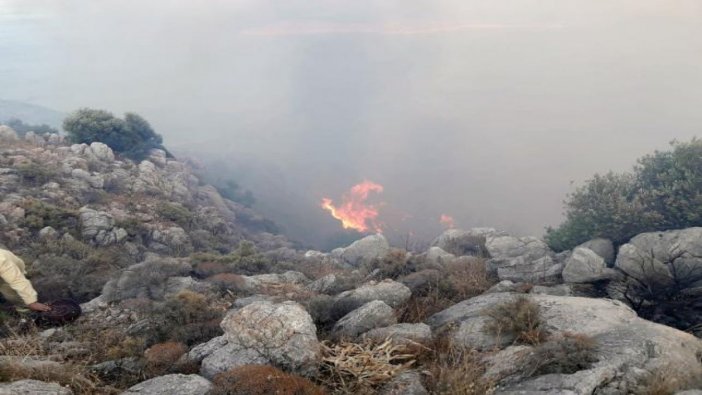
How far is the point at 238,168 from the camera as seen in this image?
3922 inches

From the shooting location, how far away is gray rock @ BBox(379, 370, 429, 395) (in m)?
5.90

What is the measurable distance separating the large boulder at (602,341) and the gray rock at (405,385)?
1.07 metres

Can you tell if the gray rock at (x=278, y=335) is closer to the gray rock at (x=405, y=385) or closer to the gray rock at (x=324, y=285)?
the gray rock at (x=405, y=385)

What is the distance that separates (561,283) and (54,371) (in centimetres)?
1063

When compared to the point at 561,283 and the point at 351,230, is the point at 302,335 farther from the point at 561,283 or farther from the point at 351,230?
the point at 351,230

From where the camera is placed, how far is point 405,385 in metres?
6.04

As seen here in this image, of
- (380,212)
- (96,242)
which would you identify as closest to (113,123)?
(96,242)

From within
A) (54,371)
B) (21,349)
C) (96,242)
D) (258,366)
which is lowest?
(96,242)

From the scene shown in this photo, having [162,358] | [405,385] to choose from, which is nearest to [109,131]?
[162,358]

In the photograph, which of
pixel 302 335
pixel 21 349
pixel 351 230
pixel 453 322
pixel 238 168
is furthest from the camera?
pixel 238 168

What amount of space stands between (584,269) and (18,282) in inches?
480

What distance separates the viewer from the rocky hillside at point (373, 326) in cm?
590

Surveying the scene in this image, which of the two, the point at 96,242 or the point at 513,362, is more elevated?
the point at 513,362

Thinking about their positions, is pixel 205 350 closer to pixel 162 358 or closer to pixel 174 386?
pixel 162 358
